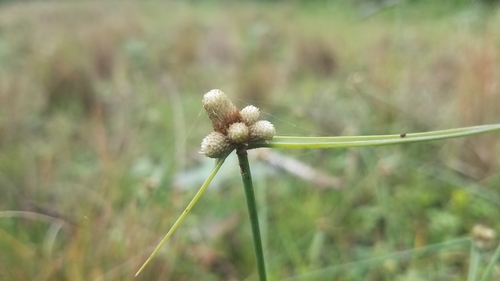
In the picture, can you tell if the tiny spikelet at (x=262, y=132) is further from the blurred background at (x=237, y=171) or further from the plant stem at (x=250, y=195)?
the blurred background at (x=237, y=171)

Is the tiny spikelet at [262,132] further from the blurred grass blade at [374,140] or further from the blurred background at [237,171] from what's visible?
the blurred background at [237,171]

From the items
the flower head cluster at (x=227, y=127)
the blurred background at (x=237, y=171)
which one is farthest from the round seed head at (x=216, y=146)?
the blurred background at (x=237, y=171)

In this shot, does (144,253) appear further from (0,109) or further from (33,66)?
Result: (33,66)

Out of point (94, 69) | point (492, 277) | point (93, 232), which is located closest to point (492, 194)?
point (492, 277)

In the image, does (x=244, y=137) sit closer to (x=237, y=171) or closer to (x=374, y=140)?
(x=374, y=140)

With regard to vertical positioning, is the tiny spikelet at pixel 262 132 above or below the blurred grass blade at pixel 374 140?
above

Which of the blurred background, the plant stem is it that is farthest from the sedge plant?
the blurred background

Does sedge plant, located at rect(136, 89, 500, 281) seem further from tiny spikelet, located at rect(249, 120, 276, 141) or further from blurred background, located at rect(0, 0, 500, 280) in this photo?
blurred background, located at rect(0, 0, 500, 280)

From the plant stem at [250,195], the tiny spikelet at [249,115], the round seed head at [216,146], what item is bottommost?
the plant stem at [250,195]

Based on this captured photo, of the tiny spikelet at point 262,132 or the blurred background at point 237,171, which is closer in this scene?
the tiny spikelet at point 262,132
